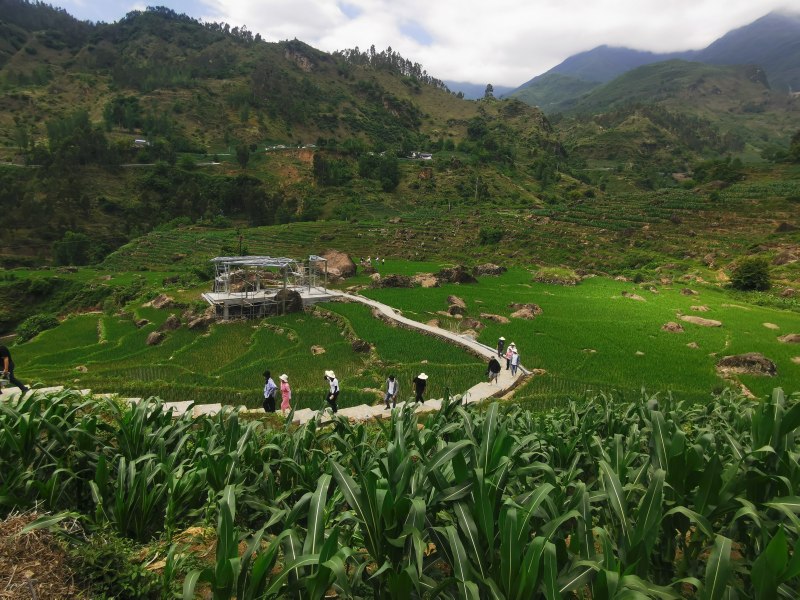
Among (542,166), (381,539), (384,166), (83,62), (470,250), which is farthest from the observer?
(83,62)

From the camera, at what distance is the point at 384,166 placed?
7712 centimetres

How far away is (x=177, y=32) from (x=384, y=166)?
12128cm

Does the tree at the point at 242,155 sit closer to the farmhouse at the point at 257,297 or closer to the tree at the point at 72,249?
the tree at the point at 72,249

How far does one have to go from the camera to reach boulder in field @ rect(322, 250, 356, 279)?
3553cm

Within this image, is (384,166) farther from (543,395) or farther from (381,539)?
(381,539)

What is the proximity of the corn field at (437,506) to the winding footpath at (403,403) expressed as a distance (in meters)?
1.13

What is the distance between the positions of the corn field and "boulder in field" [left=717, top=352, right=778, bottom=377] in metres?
12.8

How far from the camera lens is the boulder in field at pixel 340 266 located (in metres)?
35.5

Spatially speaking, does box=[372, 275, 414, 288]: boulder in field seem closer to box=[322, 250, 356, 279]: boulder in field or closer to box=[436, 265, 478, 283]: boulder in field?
box=[436, 265, 478, 283]: boulder in field

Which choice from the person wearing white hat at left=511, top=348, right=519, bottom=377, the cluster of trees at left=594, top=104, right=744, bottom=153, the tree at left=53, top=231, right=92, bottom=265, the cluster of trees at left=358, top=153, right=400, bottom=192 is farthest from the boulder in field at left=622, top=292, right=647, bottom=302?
the cluster of trees at left=594, top=104, right=744, bottom=153

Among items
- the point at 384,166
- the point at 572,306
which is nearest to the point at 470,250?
the point at 572,306

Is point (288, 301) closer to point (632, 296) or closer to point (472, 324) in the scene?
point (472, 324)

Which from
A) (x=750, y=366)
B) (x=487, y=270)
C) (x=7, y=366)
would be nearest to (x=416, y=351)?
(x=750, y=366)

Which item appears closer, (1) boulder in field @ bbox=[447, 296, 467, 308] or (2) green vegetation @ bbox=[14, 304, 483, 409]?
(2) green vegetation @ bbox=[14, 304, 483, 409]
